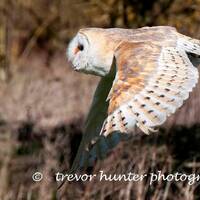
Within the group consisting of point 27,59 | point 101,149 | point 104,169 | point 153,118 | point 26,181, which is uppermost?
point 153,118

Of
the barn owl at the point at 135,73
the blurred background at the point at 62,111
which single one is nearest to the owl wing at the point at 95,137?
the barn owl at the point at 135,73

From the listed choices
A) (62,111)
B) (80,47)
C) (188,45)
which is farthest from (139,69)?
(62,111)

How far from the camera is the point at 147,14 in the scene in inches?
316

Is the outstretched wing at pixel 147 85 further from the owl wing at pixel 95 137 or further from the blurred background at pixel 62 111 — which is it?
the blurred background at pixel 62 111

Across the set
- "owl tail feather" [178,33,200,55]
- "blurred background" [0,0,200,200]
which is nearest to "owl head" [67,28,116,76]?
"owl tail feather" [178,33,200,55]

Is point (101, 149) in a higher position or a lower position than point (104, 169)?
higher

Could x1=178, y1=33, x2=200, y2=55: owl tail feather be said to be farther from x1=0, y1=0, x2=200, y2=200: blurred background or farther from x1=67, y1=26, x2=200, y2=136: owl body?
x1=0, y1=0, x2=200, y2=200: blurred background

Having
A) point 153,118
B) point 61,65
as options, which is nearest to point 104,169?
point 153,118

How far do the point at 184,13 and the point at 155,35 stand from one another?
11.2ft

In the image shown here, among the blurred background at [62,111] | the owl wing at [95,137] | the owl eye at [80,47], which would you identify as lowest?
the blurred background at [62,111]

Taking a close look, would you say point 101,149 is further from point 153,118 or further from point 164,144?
point 164,144

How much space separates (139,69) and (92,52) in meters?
0.63

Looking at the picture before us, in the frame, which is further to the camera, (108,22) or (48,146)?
(108,22)

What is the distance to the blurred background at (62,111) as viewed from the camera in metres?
5.18
